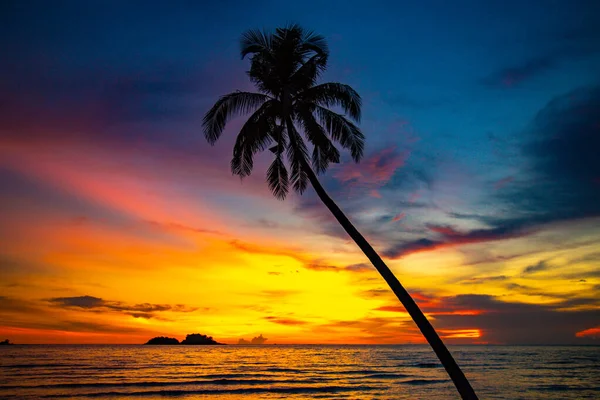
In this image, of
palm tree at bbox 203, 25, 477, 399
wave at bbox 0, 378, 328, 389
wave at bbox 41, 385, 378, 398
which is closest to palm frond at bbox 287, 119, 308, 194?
palm tree at bbox 203, 25, 477, 399

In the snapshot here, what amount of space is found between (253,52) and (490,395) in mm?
30094

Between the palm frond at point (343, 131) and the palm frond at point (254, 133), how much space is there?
1.68 m

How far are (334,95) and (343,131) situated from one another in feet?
4.15

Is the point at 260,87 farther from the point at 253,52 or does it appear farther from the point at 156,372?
the point at 156,372

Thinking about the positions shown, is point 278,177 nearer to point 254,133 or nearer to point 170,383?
Result: point 254,133

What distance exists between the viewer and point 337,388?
36.5 meters

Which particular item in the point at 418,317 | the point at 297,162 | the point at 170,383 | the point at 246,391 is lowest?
the point at 246,391

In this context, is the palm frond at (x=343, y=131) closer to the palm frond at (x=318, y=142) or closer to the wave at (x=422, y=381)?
the palm frond at (x=318, y=142)

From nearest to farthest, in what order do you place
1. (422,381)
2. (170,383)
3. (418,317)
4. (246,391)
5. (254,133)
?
(418,317), (254,133), (246,391), (170,383), (422,381)

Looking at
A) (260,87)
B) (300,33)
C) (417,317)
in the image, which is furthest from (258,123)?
(417,317)

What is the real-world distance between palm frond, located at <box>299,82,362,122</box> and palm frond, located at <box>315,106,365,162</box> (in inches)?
14.4

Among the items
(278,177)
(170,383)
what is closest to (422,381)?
(170,383)

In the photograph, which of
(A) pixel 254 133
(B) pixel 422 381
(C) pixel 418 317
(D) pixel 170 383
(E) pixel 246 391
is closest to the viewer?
(C) pixel 418 317

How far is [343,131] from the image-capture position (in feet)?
51.7
